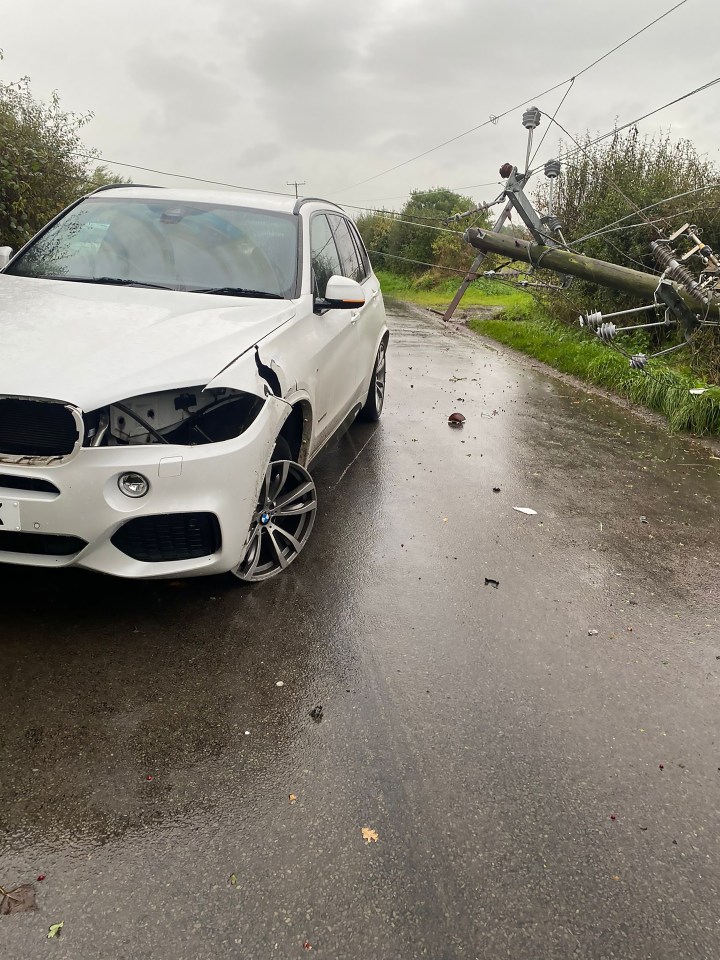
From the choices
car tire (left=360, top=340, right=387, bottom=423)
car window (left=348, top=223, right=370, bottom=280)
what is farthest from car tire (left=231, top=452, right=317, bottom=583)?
car window (left=348, top=223, right=370, bottom=280)

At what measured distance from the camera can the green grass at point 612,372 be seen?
342 inches

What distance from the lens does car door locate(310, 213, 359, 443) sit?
14.7 feet

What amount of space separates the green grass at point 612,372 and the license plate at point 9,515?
778 centimetres

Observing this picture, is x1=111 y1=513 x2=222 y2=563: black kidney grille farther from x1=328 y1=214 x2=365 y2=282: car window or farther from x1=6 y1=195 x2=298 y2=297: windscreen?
x1=328 y1=214 x2=365 y2=282: car window

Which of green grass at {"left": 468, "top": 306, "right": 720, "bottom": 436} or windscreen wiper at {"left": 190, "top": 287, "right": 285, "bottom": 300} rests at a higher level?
windscreen wiper at {"left": 190, "top": 287, "right": 285, "bottom": 300}

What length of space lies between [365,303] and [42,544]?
3152 millimetres

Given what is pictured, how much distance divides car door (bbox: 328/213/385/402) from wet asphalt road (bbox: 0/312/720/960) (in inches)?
59.7

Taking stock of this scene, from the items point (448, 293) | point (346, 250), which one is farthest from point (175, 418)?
point (448, 293)

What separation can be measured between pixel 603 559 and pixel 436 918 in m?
3.13

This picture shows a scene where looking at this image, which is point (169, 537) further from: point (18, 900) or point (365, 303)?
point (365, 303)

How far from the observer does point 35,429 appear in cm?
295

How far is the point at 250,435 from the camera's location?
3.30 metres

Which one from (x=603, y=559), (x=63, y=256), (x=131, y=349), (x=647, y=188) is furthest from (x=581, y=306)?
(x=131, y=349)

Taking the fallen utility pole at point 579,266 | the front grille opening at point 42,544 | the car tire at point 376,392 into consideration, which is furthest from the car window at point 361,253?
the fallen utility pole at point 579,266
